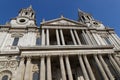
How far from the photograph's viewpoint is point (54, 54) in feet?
63.2

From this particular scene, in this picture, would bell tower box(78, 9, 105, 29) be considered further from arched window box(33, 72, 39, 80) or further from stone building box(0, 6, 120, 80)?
arched window box(33, 72, 39, 80)

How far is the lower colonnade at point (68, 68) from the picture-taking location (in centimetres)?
1702

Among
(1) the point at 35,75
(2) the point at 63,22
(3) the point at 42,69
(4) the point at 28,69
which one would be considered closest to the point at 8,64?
(4) the point at 28,69

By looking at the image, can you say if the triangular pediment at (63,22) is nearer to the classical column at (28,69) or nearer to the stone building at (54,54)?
the stone building at (54,54)

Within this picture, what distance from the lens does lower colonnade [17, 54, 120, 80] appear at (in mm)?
17016

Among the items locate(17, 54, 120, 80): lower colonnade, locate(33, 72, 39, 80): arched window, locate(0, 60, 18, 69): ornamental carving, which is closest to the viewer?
locate(17, 54, 120, 80): lower colonnade

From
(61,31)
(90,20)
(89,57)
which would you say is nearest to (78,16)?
(90,20)

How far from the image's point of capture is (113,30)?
30.0 m

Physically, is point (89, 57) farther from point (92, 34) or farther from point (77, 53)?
point (92, 34)

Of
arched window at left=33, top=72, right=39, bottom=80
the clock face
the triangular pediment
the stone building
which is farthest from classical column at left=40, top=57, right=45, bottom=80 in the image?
the clock face

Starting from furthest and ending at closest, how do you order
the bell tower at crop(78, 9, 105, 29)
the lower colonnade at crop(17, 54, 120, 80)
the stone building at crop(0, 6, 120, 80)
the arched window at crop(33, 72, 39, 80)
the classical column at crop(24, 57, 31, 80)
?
the bell tower at crop(78, 9, 105, 29) → the stone building at crop(0, 6, 120, 80) → the arched window at crop(33, 72, 39, 80) → the lower colonnade at crop(17, 54, 120, 80) → the classical column at crop(24, 57, 31, 80)

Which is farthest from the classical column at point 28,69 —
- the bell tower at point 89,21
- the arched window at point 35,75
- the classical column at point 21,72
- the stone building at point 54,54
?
the bell tower at point 89,21

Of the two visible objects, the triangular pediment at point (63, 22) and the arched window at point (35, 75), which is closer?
the arched window at point (35, 75)

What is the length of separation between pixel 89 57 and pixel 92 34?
7293 millimetres
